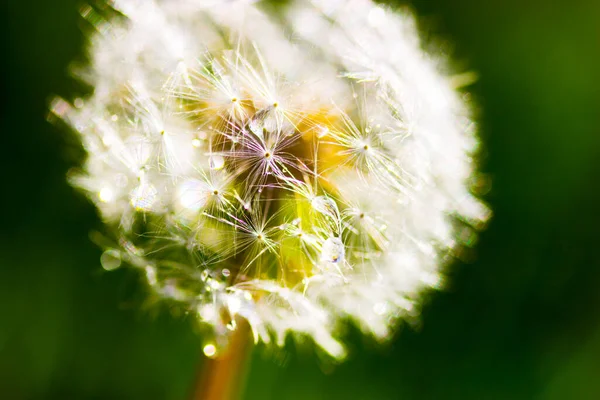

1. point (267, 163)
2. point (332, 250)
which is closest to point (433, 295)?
point (332, 250)

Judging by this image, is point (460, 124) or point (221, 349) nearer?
point (221, 349)

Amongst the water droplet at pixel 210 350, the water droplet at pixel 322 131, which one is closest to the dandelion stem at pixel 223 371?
the water droplet at pixel 210 350

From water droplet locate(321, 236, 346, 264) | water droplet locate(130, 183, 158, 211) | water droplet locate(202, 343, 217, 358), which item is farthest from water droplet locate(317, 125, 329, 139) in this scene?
water droplet locate(202, 343, 217, 358)

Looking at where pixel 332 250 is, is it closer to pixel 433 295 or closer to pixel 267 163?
pixel 267 163

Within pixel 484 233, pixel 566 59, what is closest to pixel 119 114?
pixel 484 233

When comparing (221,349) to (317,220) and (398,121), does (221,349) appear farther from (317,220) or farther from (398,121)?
(398,121)
